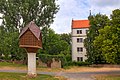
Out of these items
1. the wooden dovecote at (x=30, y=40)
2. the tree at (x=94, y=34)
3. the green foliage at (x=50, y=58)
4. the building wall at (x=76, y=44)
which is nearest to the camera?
the wooden dovecote at (x=30, y=40)

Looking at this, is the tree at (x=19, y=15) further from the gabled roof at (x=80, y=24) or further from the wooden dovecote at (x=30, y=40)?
the wooden dovecote at (x=30, y=40)

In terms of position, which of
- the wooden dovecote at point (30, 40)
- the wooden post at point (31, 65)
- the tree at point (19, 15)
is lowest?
the wooden post at point (31, 65)

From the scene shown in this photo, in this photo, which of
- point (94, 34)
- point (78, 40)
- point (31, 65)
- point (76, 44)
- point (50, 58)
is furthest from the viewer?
point (78, 40)

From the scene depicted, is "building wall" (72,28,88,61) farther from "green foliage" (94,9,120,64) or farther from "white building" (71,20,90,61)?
"green foliage" (94,9,120,64)

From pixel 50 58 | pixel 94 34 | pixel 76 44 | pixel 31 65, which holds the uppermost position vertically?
pixel 94 34

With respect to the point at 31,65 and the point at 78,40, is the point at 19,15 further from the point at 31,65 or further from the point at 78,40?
the point at 31,65

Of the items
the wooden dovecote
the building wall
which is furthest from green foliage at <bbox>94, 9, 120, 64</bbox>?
the building wall

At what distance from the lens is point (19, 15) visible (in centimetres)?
5606

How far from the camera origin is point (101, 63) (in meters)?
65.3

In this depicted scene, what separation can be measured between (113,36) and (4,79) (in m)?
16.6

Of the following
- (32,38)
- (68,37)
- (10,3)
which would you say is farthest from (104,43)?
(68,37)

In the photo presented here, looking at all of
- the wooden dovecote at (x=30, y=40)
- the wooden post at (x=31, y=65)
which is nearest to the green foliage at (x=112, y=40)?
the wooden dovecote at (x=30, y=40)

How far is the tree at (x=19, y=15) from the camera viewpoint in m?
55.2

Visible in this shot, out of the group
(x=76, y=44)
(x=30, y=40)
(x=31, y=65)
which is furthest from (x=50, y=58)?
(x=30, y=40)
